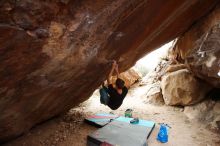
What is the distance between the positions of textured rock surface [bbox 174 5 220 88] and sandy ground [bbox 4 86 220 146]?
194 cm

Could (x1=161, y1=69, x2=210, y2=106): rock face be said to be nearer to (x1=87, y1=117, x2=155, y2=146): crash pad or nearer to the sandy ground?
the sandy ground

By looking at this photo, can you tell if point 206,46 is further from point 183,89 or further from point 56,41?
point 56,41

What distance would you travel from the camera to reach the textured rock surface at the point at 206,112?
695 cm

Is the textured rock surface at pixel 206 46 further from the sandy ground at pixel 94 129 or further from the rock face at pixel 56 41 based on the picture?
the sandy ground at pixel 94 129

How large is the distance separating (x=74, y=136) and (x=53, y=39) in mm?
3926

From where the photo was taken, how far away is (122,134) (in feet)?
18.2

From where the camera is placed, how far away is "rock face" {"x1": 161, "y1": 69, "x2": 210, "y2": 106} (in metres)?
8.20

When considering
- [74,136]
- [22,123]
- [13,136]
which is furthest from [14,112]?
[74,136]

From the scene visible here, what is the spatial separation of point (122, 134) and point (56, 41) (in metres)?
3.65

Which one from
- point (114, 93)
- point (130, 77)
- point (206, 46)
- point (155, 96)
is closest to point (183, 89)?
point (155, 96)

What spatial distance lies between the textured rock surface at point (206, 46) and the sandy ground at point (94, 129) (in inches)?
76.4

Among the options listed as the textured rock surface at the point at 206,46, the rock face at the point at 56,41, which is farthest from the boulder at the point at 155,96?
the rock face at the point at 56,41

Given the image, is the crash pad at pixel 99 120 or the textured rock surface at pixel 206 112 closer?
the crash pad at pixel 99 120

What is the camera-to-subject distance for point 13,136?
5.15 meters
